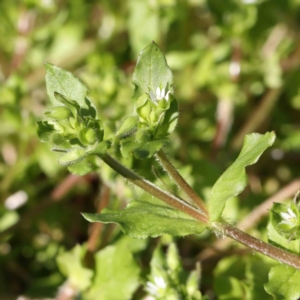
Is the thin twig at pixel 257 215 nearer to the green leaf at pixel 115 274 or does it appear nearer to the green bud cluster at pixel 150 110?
the green leaf at pixel 115 274

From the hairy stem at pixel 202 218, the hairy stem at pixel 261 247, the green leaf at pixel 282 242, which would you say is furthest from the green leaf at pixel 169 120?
the green leaf at pixel 282 242

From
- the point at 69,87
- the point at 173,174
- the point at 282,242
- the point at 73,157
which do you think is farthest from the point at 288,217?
the point at 69,87

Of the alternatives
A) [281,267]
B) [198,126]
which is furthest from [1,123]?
[281,267]

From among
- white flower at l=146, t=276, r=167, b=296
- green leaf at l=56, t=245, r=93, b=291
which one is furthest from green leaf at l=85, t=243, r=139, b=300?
white flower at l=146, t=276, r=167, b=296

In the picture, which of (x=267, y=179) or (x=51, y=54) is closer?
(x=267, y=179)

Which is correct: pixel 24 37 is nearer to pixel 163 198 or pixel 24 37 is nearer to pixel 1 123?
pixel 1 123

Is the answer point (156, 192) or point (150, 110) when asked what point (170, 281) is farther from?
point (150, 110)
